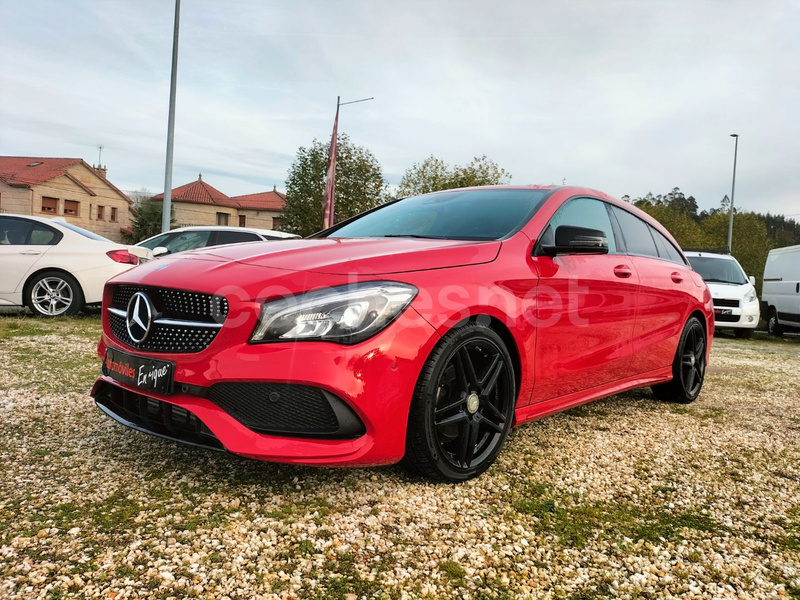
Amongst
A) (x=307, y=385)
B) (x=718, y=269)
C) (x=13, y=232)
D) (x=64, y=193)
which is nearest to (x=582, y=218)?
(x=307, y=385)

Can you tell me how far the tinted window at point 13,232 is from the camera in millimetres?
7734

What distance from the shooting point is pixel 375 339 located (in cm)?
221

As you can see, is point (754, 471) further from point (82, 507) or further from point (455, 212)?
point (82, 507)

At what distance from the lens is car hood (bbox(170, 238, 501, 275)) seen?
2361 millimetres

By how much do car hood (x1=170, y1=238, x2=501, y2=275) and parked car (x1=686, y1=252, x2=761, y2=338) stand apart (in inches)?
410

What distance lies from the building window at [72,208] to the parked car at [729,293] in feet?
146

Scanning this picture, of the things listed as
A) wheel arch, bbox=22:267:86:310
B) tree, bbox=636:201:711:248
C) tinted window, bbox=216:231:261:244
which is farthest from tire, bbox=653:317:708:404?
tree, bbox=636:201:711:248

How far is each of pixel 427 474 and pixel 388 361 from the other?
1.99 feet

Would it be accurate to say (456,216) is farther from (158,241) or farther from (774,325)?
(774,325)

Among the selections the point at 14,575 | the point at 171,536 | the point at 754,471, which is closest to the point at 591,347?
the point at 754,471

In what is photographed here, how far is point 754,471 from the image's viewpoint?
9.96ft

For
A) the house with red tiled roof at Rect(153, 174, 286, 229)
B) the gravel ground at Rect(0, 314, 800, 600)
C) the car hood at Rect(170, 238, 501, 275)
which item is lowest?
the gravel ground at Rect(0, 314, 800, 600)

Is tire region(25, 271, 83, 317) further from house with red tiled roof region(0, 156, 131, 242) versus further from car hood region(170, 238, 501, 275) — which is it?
house with red tiled roof region(0, 156, 131, 242)

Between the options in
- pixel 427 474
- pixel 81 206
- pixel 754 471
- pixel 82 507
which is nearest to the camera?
pixel 82 507
